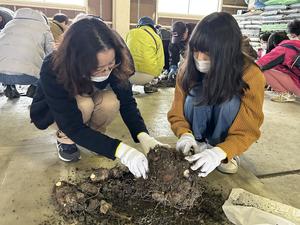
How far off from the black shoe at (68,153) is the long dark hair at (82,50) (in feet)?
1.27

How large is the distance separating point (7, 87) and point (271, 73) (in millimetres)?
2874

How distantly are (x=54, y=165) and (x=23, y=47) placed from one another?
1.45m

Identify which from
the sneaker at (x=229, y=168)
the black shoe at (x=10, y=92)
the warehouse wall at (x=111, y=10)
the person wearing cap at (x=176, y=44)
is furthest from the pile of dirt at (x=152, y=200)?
the warehouse wall at (x=111, y=10)

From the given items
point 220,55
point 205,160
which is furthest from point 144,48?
point 205,160

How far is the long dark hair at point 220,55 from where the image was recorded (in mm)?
1133

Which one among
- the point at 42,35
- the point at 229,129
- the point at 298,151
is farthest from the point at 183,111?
the point at 42,35

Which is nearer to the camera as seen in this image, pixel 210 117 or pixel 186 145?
pixel 186 145

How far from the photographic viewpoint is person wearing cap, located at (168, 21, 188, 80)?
143 inches

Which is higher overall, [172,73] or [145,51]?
[145,51]

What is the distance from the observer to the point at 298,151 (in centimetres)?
180

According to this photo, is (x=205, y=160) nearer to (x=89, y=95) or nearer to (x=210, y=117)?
(x=210, y=117)

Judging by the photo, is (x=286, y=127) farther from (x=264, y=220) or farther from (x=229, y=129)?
(x=264, y=220)

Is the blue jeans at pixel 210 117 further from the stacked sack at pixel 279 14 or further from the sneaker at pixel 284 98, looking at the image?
the stacked sack at pixel 279 14

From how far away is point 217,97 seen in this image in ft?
→ 4.16
